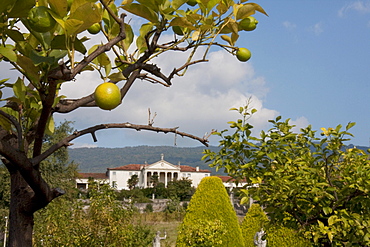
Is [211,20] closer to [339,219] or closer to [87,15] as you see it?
[87,15]

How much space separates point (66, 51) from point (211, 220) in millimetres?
8688

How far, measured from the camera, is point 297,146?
425 centimetres

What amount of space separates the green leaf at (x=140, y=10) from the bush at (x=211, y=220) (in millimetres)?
7801

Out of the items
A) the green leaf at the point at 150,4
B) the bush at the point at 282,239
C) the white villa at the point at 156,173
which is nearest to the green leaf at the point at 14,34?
the green leaf at the point at 150,4

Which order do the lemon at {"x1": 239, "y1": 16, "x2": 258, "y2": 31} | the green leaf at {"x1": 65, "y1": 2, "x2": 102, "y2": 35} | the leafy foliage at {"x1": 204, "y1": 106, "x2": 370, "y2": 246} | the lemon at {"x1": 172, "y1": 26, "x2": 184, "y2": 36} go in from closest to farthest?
the green leaf at {"x1": 65, "y1": 2, "x2": 102, "y2": 35} < the lemon at {"x1": 239, "y1": 16, "x2": 258, "y2": 31} < the lemon at {"x1": 172, "y1": 26, "x2": 184, "y2": 36} < the leafy foliage at {"x1": 204, "y1": 106, "x2": 370, "y2": 246}

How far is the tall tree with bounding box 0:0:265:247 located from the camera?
109 centimetres

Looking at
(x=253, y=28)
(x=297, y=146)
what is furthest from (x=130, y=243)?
(x=253, y=28)

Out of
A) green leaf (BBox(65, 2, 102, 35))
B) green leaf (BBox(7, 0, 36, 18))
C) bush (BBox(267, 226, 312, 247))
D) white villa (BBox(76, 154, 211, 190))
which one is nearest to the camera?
green leaf (BBox(65, 2, 102, 35))

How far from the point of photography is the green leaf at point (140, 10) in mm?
1275

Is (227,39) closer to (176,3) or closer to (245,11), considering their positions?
(245,11)

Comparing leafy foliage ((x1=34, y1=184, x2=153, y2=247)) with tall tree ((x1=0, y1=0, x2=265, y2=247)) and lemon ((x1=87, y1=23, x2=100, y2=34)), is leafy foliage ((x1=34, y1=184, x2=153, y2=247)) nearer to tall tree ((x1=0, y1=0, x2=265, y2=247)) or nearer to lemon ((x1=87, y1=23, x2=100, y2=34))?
tall tree ((x1=0, y1=0, x2=265, y2=247))

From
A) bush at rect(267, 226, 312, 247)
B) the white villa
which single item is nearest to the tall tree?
bush at rect(267, 226, 312, 247)

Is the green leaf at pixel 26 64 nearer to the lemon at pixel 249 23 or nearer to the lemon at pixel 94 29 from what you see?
the lemon at pixel 94 29

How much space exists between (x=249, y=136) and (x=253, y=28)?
89.1 inches
